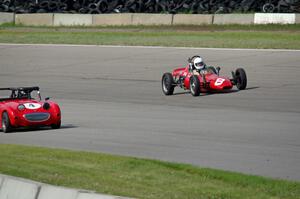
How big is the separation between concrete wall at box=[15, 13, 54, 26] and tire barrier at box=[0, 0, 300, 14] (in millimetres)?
889

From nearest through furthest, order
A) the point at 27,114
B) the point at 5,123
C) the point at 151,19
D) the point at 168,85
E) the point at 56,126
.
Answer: the point at 27,114, the point at 5,123, the point at 56,126, the point at 168,85, the point at 151,19

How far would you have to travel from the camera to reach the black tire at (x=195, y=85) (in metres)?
21.8

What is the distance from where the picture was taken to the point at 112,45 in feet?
109

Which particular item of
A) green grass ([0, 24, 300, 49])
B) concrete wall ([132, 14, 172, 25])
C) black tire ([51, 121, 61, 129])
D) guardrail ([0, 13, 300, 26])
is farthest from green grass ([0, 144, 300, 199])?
concrete wall ([132, 14, 172, 25])

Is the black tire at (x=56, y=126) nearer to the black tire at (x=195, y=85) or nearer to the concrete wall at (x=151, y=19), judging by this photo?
the black tire at (x=195, y=85)

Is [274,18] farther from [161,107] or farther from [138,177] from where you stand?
[138,177]

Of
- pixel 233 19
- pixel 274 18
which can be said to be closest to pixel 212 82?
pixel 274 18

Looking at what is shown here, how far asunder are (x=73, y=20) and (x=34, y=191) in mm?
33024

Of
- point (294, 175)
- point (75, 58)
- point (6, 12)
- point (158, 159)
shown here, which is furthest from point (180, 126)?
point (6, 12)

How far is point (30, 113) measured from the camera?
1609 cm

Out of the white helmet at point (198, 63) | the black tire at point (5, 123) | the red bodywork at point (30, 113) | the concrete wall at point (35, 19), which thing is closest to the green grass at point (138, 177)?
the red bodywork at point (30, 113)

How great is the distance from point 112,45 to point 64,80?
6.49 m

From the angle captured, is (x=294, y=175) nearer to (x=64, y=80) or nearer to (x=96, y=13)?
(x=64, y=80)

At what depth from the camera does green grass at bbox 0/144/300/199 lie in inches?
341
